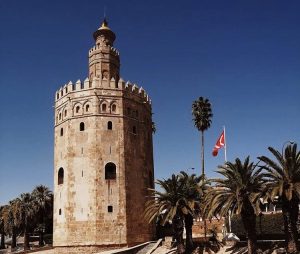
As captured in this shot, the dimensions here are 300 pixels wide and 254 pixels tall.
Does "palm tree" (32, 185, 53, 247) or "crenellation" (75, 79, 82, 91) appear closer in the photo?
"crenellation" (75, 79, 82, 91)

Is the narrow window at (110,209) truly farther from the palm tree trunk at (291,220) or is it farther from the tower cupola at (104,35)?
the tower cupola at (104,35)

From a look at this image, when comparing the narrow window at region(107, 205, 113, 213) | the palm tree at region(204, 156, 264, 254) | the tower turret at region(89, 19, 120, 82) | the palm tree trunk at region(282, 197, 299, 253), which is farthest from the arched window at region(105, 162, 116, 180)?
the palm tree trunk at region(282, 197, 299, 253)

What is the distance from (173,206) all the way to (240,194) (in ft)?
20.7

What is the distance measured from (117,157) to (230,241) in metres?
12.7

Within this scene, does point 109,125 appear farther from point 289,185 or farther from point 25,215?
point 289,185

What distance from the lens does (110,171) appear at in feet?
124

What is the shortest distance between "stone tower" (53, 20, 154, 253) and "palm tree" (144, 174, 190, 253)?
214 inches

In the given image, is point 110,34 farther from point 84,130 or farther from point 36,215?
point 36,215

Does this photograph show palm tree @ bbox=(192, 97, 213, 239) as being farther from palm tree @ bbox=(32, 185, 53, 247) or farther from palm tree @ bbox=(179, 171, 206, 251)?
palm tree @ bbox=(32, 185, 53, 247)

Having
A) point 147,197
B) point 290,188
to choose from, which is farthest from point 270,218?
point 147,197

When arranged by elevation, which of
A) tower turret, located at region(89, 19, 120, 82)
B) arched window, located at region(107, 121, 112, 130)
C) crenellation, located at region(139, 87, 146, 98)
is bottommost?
arched window, located at region(107, 121, 112, 130)

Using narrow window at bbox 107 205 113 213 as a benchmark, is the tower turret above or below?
above

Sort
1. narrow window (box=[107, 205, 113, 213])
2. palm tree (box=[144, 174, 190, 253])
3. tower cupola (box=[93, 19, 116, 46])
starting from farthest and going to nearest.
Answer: tower cupola (box=[93, 19, 116, 46]) → narrow window (box=[107, 205, 113, 213]) → palm tree (box=[144, 174, 190, 253])

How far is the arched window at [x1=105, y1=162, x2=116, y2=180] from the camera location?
37.6 meters
